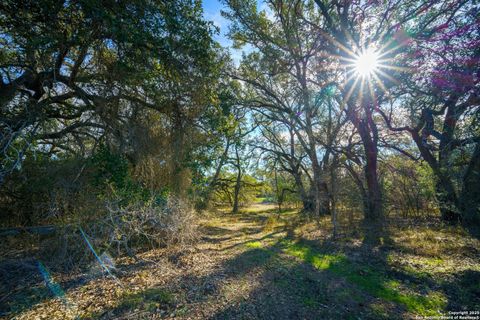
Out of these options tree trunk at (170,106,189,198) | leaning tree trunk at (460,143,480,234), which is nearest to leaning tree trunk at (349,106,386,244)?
leaning tree trunk at (460,143,480,234)

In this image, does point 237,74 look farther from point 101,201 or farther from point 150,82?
point 101,201

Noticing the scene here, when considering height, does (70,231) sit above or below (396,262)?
above

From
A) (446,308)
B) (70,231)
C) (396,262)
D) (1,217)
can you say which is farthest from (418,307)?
(1,217)

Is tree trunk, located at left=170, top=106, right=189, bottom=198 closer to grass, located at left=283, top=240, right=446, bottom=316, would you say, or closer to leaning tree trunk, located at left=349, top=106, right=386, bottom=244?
grass, located at left=283, top=240, right=446, bottom=316

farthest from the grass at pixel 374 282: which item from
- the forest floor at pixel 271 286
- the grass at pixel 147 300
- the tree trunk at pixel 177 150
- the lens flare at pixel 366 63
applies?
the lens flare at pixel 366 63

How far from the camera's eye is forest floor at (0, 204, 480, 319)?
320 cm

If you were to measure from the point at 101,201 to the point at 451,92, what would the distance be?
30.0ft

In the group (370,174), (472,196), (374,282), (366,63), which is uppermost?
(366,63)

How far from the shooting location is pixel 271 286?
4062 mm

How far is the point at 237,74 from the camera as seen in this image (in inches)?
457

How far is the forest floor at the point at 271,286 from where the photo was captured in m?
3.20

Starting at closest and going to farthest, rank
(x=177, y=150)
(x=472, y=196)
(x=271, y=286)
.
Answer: (x=271, y=286), (x=177, y=150), (x=472, y=196)

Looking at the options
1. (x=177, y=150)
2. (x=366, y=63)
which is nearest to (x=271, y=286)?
(x=177, y=150)

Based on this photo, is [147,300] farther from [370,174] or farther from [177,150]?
[370,174]
